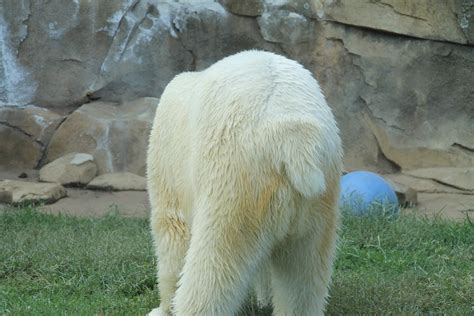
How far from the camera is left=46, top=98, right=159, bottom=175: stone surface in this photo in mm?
9141

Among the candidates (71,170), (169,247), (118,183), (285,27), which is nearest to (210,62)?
(285,27)

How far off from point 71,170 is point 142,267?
11.3ft

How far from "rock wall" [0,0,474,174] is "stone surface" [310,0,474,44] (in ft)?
0.04

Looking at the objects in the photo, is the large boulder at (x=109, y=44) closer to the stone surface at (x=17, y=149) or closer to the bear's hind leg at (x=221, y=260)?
the stone surface at (x=17, y=149)

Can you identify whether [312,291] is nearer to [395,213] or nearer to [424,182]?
[395,213]

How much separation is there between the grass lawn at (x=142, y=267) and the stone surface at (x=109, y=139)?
Answer: 2219 millimetres

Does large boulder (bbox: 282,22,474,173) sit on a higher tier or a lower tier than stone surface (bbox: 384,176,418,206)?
higher

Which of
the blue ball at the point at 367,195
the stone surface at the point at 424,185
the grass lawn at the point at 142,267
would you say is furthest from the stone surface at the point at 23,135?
the stone surface at the point at 424,185

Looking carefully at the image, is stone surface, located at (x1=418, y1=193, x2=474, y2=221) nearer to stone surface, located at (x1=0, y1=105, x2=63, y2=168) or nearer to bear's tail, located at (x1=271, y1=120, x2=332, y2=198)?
stone surface, located at (x1=0, y1=105, x2=63, y2=168)

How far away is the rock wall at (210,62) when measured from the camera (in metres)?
9.09

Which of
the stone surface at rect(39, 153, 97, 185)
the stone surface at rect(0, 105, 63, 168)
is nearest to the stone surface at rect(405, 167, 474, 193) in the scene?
the stone surface at rect(39, 153, 97, 185)

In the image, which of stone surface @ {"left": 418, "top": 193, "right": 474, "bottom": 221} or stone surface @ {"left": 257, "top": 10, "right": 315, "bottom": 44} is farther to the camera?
stone surface @ {"left": 257, "top": 10, "right": 315, "bottom": 44}

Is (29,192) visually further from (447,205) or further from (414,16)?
(414,16)

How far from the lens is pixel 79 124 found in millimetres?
9180
